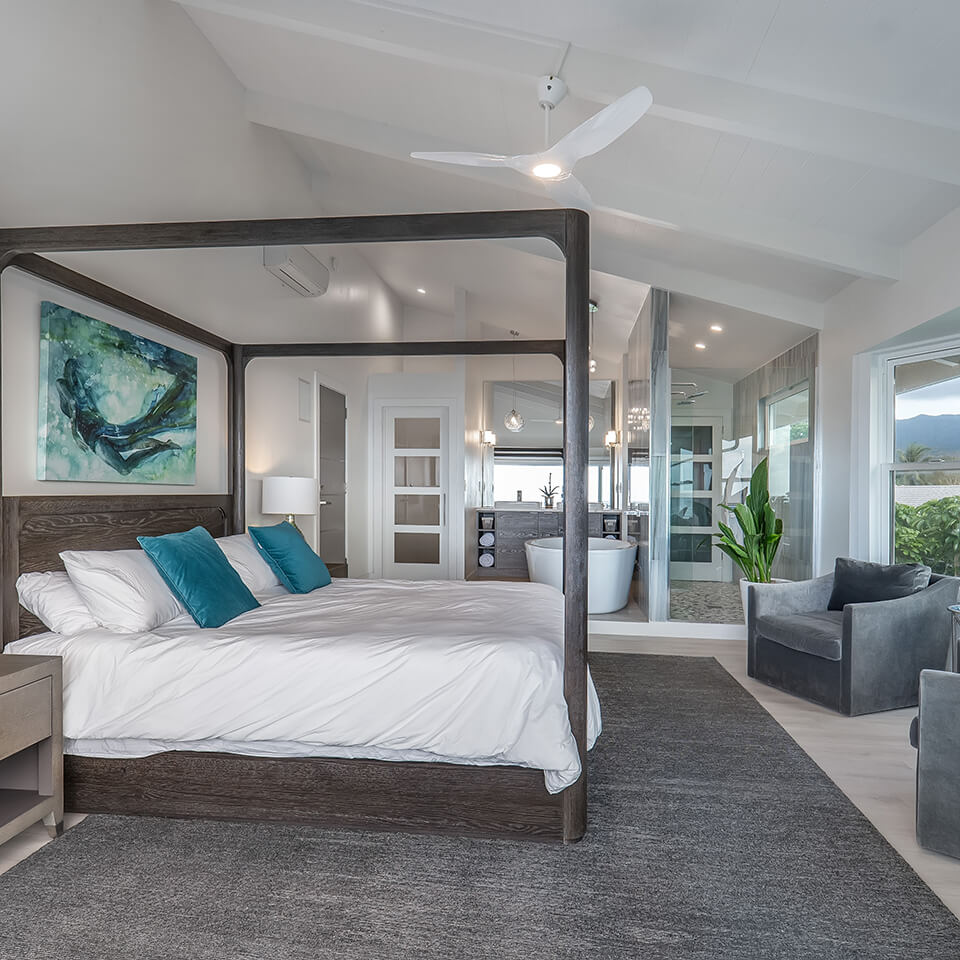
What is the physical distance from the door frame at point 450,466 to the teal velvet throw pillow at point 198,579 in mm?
4584

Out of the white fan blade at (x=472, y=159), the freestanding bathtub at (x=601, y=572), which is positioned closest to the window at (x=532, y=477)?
the freestanding bathtub at (x=601, y=572)

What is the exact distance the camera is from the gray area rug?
1771 millimetres

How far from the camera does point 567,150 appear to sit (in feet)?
8.70

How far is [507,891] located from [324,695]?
82 cm

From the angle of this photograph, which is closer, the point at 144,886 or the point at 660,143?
the point at 144,886

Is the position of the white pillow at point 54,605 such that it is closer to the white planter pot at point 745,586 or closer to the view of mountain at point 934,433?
the white planter pot at point 745,586

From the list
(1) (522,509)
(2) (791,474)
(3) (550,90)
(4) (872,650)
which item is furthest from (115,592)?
(1) (522,509)

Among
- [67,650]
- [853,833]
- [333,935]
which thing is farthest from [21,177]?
[853,833]

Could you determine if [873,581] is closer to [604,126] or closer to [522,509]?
[604,126]

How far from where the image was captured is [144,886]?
202 cm

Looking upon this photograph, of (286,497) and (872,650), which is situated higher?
(286,497)

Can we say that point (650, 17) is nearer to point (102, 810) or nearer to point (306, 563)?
point (306, 563)

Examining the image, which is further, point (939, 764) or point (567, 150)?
point (567, 150)

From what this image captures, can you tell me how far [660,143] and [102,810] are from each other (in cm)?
379
